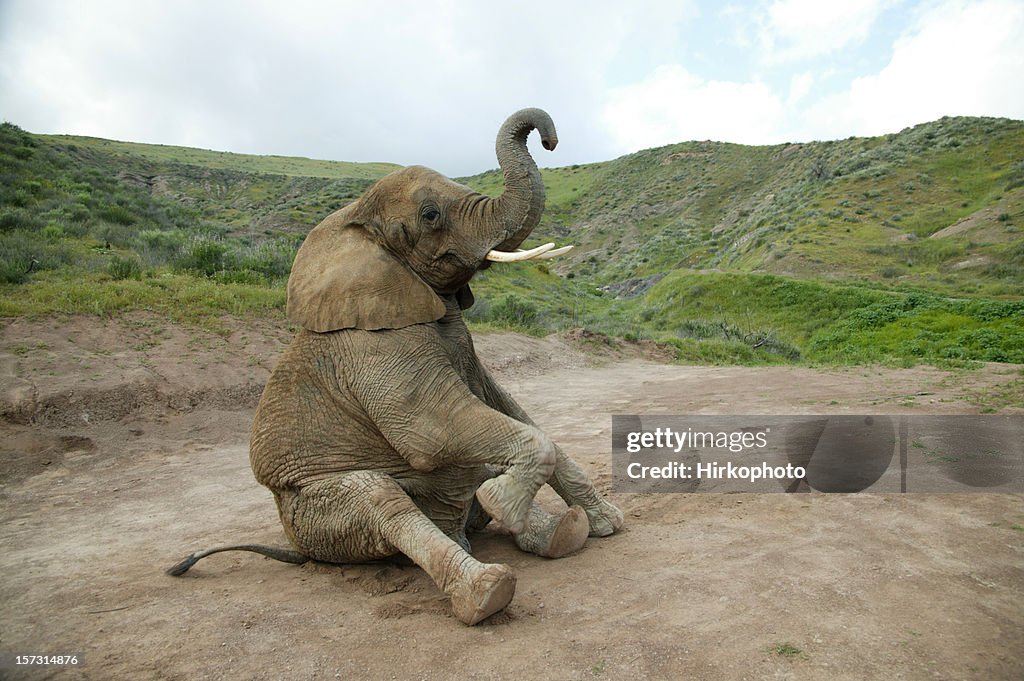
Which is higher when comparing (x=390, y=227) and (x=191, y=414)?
(x=390, y=227)

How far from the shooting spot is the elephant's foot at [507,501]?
3441mm

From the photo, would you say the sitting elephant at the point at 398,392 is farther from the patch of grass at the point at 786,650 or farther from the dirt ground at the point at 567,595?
the patch of grass at the point at 786,650

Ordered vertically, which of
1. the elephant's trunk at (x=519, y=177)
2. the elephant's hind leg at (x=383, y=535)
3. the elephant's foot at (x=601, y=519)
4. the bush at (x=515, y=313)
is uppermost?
the elephant's trunk at (x=519, y=177)

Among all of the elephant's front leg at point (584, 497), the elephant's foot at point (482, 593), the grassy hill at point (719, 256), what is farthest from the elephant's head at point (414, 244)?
the grassy hill at point (719, 256)

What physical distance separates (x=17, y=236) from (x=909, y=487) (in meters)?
16.1

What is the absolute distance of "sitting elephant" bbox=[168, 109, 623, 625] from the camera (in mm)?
3666

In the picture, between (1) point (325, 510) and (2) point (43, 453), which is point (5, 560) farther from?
(2) point (43, 453)

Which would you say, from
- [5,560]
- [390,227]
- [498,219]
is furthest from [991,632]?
[5,560]

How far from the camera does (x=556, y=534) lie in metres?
4.22

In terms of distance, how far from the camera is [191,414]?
395 inches

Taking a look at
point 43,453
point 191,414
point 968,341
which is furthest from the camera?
point 968,341

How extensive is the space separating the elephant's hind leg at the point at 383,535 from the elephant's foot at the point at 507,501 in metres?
0.24

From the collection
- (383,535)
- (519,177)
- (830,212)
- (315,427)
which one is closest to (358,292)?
(315,427)

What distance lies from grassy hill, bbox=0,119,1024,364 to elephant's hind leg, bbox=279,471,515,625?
363 inches
